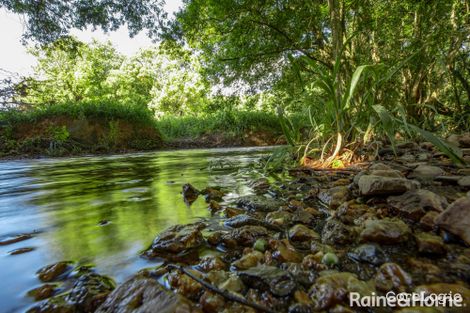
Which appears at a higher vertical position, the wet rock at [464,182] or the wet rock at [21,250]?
the wet rock at [464,182]

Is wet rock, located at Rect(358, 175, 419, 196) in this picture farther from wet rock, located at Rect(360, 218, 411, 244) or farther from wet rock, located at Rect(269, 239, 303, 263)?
wet rock, located at Rect(269, 239, 303, 263)

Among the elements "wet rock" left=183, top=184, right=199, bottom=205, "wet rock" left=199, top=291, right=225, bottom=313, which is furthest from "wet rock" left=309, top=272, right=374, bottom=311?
"wet rock" left=183, top=184, right=199, bottom=205

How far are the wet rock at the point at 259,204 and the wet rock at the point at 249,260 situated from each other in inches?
20.0

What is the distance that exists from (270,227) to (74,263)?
0.68 m

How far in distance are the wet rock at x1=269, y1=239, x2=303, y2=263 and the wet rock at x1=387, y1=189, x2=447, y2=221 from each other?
0.51 metres

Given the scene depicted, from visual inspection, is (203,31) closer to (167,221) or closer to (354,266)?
(167,221)

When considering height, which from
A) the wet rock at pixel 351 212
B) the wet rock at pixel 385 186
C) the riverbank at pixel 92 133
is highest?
the riverbank at pixel 92 133

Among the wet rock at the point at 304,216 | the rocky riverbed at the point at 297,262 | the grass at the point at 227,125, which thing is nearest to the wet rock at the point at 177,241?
the rocky riverbed at the point at 297,262

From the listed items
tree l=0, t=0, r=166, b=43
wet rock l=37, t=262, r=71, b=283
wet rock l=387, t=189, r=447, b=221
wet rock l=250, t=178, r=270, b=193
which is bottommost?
wet rock l=250, t=178, r=270, b=193

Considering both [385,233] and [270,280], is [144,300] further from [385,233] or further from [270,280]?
[385,233]

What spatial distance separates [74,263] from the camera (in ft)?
2.69

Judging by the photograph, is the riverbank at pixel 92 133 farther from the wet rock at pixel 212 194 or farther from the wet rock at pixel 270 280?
the wet rock at pixel 270 280

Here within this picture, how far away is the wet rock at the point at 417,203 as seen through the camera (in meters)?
1.00

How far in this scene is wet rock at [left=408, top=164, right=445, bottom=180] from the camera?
1.54m
